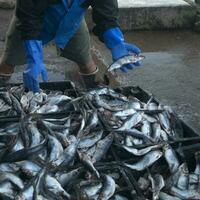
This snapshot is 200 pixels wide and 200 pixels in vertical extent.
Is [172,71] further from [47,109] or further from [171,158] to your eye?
[171,158]

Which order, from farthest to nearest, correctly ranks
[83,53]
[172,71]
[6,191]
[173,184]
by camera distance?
1. [172,71]
2. [83,53]
3. [173,184]
4. [6,191]

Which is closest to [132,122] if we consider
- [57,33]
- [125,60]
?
[125,60]

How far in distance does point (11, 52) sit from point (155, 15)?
14.4 ft

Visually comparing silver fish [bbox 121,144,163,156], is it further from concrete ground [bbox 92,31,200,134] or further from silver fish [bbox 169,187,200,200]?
concrete ground [bbox 92,31,200,134]

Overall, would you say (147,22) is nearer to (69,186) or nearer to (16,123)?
(16,123)

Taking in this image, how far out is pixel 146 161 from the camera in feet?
12.2

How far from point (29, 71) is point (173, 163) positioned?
5.02 feet

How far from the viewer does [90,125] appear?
4102mm

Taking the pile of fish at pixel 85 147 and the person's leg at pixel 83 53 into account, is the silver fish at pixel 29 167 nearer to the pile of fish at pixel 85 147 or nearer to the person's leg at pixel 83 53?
the pile of fish at pixel 85 147

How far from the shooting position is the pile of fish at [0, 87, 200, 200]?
3.35m

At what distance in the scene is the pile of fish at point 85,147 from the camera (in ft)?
11.0

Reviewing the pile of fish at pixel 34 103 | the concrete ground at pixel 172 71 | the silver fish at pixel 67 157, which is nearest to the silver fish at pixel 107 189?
the silver fish at pixel 67 157

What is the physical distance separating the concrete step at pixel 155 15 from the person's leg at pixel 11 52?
3439mm

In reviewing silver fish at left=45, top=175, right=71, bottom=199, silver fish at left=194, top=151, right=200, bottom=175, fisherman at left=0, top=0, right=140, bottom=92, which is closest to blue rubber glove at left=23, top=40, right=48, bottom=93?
fisherman at left=0, top=0, right=140, bottom=92
